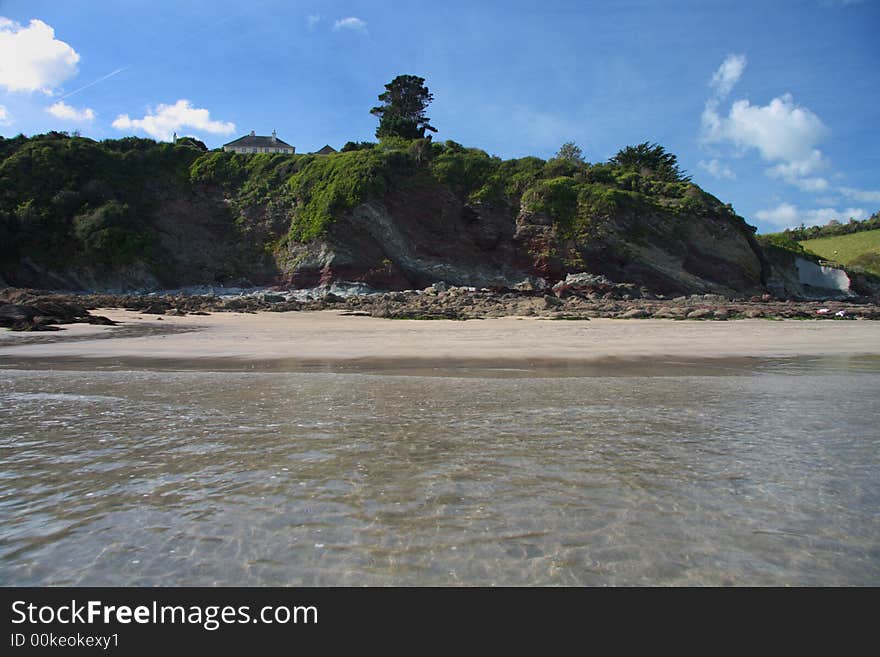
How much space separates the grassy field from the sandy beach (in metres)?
41.0

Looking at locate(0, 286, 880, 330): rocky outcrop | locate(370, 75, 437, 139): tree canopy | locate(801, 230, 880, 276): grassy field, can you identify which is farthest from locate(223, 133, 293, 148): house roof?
locate(801, 230, 880, 276): grassy field

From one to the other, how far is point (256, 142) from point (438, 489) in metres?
66.1

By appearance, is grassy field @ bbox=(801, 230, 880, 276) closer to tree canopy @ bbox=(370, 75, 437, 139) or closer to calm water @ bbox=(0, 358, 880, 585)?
tree canopy @ bbox=(370, 75, 437, 139)

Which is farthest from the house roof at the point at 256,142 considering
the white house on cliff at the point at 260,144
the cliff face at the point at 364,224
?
the cliff face at the point at 364,224

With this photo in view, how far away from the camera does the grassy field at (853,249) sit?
47.9 m

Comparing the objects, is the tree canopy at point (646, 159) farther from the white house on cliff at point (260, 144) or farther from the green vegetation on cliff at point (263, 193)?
the white house on cliff at point (260, 144)

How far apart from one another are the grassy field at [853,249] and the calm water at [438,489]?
53.1m

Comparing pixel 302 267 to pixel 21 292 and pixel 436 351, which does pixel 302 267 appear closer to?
pixel 21 292

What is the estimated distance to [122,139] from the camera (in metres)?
38.1

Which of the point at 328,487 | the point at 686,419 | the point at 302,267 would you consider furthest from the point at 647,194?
the point at 328,487

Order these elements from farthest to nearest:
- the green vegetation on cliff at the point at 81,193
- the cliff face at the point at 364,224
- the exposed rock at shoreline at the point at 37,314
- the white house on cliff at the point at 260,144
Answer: the white house on cliff at the point at 260,144
the green vegetation on cliff at the point at 81,193
the cliff face at the point at 364,224
the exposed rock at shoreline at the point at 37,314

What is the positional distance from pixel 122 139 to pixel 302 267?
19.9 metres

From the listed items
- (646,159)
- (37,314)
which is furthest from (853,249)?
(37,314)

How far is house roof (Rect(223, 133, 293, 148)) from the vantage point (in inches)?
2392
